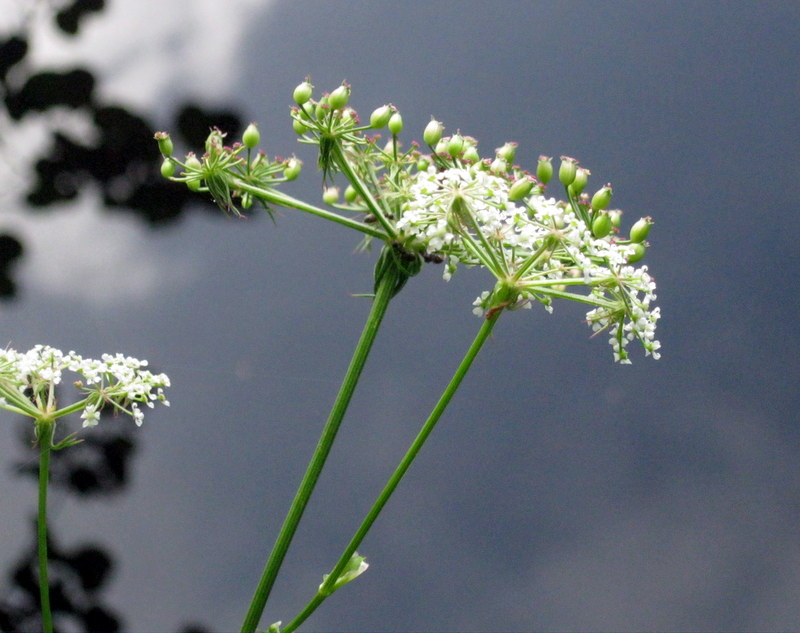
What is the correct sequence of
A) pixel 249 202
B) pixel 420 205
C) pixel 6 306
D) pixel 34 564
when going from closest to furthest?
pixel 420 205 < pixel 249 202 < pixel 34 564 < pixel 6 306

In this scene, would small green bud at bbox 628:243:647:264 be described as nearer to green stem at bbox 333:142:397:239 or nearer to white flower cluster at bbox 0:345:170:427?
green stem at bbox 333:142:397:239

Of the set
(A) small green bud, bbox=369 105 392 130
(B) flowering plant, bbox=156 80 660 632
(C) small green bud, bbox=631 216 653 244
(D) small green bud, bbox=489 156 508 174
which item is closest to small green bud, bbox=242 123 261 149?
(B) flowering plant, bbox=156 80 660 632

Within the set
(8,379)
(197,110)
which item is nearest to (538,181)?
(8,379)

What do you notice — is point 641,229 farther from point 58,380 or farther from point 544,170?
point 58,380

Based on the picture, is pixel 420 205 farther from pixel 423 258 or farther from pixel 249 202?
pixel 249 202

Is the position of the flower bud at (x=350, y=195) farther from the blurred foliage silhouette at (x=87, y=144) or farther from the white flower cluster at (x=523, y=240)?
the blurred foliage silhouette at (x=87, y=144)
